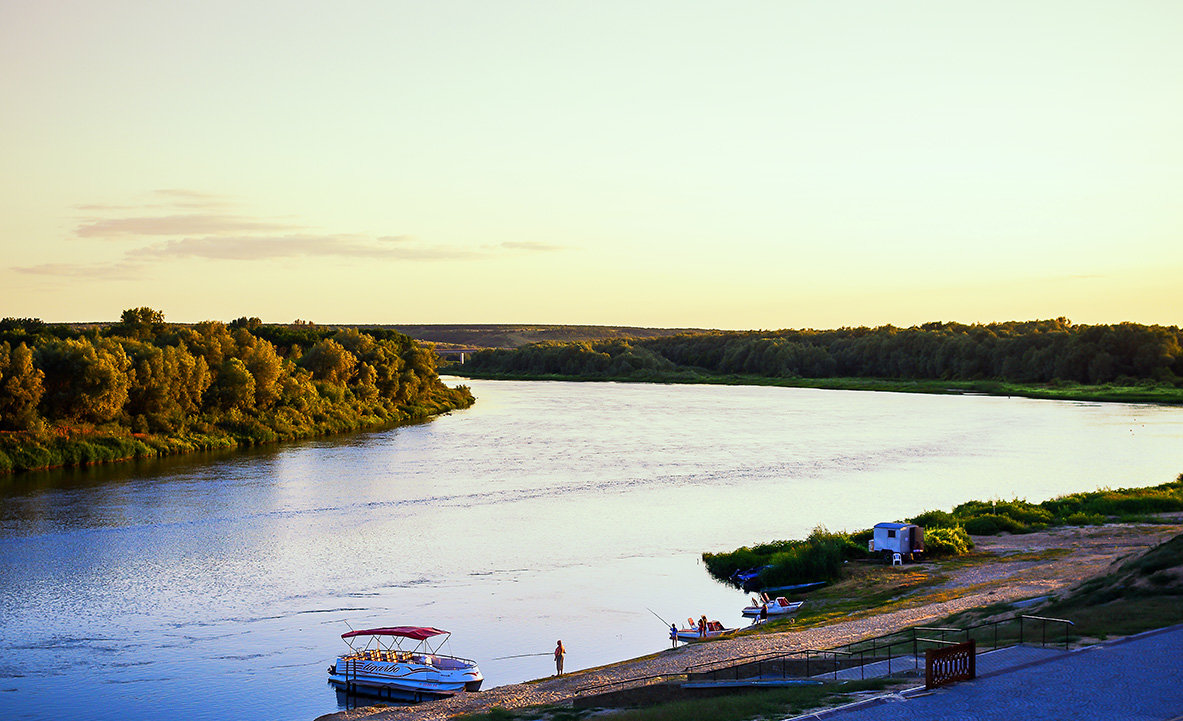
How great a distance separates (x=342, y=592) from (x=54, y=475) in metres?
28.1

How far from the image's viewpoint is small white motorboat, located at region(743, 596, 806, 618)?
2647 centimetres

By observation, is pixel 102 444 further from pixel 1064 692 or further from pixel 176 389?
pixel 1064 692

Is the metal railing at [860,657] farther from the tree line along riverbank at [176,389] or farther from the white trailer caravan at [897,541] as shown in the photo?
the tree line along riverbank at [176,389]

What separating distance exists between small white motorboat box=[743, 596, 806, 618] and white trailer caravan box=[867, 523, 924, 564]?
5.41 metres

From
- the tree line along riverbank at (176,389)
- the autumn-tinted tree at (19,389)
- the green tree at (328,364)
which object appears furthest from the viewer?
the green tree at (328,364)

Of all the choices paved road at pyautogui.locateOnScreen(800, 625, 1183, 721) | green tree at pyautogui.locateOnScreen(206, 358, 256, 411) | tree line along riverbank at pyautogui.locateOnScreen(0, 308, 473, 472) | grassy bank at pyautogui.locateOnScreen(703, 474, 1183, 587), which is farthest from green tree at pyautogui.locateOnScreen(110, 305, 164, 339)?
paved road at pyautogui.locateOnScreen(800, 625, 1183, 721)

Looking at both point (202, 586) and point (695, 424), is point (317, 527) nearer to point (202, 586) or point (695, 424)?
point (202, 586)

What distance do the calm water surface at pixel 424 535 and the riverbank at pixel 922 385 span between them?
39469 mm

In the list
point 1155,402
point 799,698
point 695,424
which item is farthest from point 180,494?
point 1155,402

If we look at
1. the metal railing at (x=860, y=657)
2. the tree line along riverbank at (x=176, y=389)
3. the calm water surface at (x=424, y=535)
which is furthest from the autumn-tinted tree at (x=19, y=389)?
the metal railing at (x=860, y=657)

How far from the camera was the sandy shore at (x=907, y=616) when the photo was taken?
779 inches

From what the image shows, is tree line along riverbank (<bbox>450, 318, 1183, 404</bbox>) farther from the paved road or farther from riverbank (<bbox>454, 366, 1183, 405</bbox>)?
the paved road

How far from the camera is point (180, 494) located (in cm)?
4388

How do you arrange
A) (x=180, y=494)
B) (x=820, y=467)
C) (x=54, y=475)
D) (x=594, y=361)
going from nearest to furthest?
(x=180, y=494) < (x=54, y=475) < (x=820, y=467) < (x=594, y=361)
